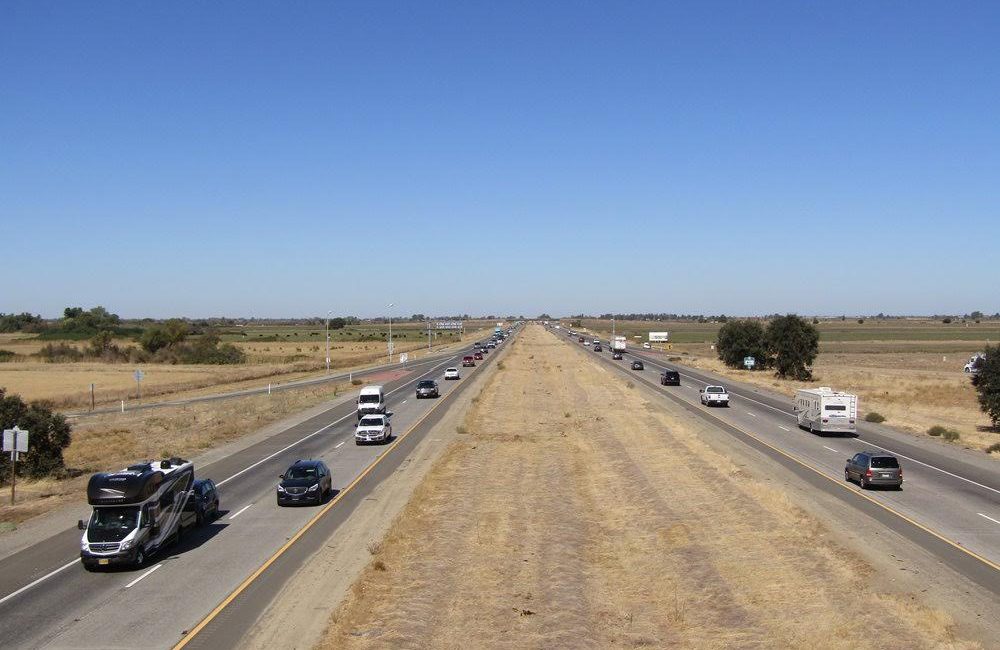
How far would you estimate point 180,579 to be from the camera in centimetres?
2103

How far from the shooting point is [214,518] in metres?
27.6

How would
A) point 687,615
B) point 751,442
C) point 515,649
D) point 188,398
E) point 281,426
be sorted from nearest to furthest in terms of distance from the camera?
point 515,649
point 687,615
point 751,442
point 281,426
point 188,398

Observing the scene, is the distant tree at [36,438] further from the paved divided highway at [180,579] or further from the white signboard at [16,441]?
the paved divided highway at [180,579]

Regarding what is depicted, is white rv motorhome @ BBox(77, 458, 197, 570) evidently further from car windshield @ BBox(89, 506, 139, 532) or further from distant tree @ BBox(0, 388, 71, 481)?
distant tree @ BBox(0, 388, 71, 481)

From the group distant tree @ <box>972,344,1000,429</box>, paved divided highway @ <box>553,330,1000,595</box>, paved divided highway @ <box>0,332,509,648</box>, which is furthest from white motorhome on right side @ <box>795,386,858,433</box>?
paved divided highway @ <box>0,332,509,648</box>

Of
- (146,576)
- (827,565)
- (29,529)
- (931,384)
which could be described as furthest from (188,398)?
(931,384)

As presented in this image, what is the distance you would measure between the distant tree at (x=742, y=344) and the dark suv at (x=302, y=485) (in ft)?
289

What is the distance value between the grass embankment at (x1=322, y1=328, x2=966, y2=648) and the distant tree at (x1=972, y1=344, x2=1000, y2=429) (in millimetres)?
24132

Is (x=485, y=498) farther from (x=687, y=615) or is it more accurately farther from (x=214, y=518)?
(x=687, y=615)

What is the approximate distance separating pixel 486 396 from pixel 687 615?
174ft

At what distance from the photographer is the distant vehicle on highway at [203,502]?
2578 centimetres

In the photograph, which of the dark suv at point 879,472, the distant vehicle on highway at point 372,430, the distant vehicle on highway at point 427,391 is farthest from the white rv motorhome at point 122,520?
the distant vehicle on highway at point 427,391

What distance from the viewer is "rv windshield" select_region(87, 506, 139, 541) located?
21.7 m

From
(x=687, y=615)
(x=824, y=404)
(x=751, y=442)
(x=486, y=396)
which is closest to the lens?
(x=687, y=615)
